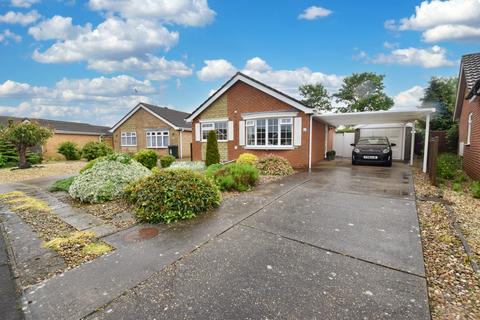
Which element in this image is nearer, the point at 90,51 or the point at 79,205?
the point at 79,205

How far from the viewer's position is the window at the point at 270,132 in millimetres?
11859

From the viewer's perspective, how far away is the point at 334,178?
8523mm

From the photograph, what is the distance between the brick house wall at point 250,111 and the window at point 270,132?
459mm

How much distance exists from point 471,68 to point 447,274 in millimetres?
9845

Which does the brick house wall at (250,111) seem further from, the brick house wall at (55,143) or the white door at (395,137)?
the brick house wall at (55,143)

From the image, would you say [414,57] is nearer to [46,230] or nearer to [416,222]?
[416,222]

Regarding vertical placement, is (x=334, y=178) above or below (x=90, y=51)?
below

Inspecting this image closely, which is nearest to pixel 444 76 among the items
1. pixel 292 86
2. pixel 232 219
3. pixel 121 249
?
pixel 292 86

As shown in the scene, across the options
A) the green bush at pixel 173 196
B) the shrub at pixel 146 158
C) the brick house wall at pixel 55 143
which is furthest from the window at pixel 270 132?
the brick house wall at pixel 55 143

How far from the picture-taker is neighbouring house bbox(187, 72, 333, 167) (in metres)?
11.5

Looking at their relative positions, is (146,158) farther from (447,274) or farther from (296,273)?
(447,274)

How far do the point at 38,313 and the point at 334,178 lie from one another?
8591 millimetres

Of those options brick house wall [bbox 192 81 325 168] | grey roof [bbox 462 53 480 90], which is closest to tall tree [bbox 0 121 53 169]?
brick house wall [bbox 192 81 325 168]

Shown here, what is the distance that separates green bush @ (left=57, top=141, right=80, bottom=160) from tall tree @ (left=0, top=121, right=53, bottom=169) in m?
6.43
